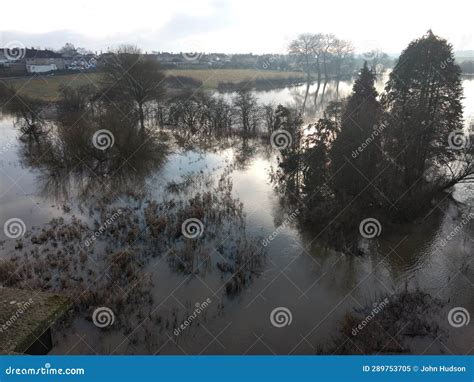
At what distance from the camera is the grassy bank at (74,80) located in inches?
1517

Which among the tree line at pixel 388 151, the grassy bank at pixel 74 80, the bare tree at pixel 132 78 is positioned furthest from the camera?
the grassy bank at pixel 74 80

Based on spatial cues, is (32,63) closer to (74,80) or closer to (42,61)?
(42,61)

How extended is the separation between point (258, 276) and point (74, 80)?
36945 millimetres

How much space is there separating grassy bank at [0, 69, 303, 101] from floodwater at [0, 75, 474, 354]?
19572 millimetres

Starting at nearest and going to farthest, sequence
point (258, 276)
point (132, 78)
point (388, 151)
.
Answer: point (258, 276), point (388, 151), point (132, 78)

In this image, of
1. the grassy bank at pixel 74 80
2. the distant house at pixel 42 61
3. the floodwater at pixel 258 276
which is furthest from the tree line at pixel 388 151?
the distant house at pixel 42 61

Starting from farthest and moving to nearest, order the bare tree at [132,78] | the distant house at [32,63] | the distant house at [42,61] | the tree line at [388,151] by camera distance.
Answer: the distant house at [42,61]
the distant house at [32,63]
the bare tree at [132,78]
the tree line at [388,151]

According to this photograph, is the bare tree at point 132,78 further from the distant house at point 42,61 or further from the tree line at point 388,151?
the distant house at point 42,61

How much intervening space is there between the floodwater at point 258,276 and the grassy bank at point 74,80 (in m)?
19.6

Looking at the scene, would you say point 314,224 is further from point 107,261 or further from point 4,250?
point 4,250

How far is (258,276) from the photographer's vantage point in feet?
39.6

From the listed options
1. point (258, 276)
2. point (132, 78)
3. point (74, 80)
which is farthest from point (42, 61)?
point (258, 276)

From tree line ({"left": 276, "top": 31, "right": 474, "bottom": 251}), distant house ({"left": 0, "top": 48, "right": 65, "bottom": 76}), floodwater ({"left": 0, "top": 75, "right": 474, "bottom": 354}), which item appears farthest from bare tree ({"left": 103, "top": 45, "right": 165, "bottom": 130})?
distant house ({"left": 0, "top": 48, "right": 65, "bottom": 76})

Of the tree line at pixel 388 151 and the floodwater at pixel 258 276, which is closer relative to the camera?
the floodwater at pixel 258 276
